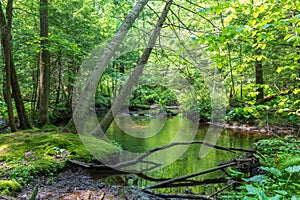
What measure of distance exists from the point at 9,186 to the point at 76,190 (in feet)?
2.51

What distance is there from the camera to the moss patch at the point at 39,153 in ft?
10.3

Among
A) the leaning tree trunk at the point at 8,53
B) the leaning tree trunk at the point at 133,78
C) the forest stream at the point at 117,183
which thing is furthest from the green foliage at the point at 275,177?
the leaning tree trunk at the point at 8,53

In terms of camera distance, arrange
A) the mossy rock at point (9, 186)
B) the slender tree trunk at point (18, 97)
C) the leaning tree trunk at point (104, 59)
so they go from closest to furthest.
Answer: the mossy rock at point (9, 186), the leaning tree trunk at point (104, 59), the slender tree trunk at point (18, 97)

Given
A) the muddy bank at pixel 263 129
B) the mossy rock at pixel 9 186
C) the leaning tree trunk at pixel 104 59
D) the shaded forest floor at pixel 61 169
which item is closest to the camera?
the mossy rock at pixel 9 186

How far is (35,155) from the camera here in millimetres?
3641

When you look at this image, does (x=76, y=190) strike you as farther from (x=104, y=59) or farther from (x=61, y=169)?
(x=104, y=59)

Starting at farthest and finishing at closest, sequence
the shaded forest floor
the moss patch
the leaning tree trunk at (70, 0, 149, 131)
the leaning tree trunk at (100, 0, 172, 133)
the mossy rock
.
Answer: the leaning tree trunk at (100, 0, 172, 133), the leaning tree trunk at (70, 0, 149, 131), the moss patch, the shaded forest floor, the mossy rock

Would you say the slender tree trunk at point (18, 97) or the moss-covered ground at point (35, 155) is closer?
the moss-covered ground at point (35, 155)

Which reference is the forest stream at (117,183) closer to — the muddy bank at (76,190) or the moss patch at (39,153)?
the muddy bank at (76,190)

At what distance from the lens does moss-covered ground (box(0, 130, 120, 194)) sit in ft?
9.73

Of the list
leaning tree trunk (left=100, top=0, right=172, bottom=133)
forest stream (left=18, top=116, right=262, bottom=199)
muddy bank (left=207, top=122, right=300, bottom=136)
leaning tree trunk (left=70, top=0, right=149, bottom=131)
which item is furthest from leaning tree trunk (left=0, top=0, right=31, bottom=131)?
muddy bank (left=207, top=122, right=300, bottom=136)

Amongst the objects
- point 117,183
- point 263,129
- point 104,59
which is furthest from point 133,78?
point 263,129

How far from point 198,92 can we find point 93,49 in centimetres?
443

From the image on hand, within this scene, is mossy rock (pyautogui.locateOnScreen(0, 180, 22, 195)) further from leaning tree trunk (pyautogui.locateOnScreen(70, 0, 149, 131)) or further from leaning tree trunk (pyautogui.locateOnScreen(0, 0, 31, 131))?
leaning tree trunk (pyautogui.locateOnScreen(0, 0, 31, 131))
